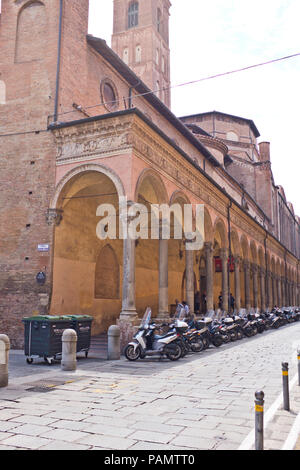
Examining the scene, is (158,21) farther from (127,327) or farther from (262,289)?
(127,327)

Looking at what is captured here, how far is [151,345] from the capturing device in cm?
1007

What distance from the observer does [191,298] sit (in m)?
16.3

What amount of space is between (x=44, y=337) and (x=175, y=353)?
310 centimetres

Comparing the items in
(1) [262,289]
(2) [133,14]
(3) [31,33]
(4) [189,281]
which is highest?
(2) [133,14]

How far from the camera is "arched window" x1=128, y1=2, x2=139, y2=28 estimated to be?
47.8 metres

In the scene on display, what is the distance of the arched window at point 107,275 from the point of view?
16119 mm

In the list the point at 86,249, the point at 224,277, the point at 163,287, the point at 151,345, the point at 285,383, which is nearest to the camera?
the point at 285,383

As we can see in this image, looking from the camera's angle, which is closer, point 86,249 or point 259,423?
point 259,423

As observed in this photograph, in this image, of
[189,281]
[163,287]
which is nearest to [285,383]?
[163,287]

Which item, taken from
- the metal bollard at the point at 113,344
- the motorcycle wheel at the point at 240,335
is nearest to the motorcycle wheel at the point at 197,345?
the metal bollard at the point at 113,344

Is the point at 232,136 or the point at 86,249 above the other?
the point at 232,136

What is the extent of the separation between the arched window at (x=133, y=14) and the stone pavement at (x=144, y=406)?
47.0m

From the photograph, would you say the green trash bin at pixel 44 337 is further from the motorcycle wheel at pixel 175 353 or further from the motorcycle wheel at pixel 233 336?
the motorcycle wheel at pixel 233 336
